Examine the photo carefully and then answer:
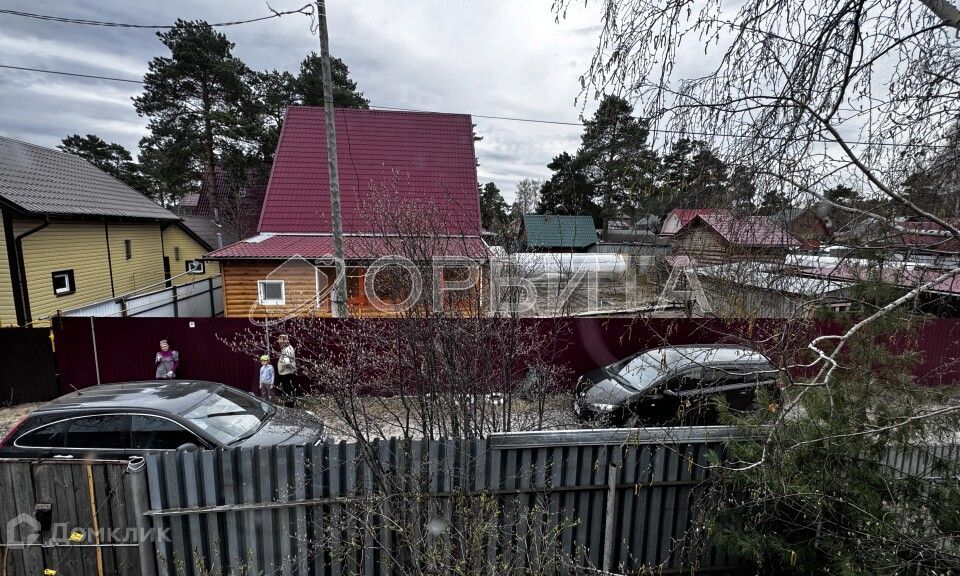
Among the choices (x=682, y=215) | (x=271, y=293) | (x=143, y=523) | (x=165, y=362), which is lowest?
(x=165, y=362)

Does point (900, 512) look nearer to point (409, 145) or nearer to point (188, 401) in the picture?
point (188, 401)

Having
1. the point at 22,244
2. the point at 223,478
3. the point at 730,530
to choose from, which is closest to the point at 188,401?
the point at 223,478

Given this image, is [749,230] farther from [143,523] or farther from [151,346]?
[151,346]

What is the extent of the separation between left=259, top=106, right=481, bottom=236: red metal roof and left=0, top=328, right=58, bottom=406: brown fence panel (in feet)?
18.0

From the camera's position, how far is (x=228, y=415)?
4.84 meters

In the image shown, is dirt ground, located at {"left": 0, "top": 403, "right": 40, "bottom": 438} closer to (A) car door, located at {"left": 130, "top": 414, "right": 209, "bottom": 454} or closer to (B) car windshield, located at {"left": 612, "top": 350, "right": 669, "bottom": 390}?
(A) car door, located at {"left": 130, "top": 414, "right": 209, "bottom": 454}

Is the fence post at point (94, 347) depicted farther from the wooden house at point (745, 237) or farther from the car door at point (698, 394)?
the wooden house at point (745, 237)

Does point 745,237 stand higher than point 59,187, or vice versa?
point 59,187

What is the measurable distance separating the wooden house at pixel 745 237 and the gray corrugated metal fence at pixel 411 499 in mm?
1373

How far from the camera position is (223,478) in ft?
9.48

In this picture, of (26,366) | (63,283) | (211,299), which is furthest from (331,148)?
(63,283)

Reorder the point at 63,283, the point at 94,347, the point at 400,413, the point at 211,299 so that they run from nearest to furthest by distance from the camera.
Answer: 1. the point at 400,413
2. the point at 94,347
3. the point at 63,283
4. the point at 211,299

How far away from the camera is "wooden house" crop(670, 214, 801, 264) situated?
2.70 m

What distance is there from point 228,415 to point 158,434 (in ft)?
2.11
